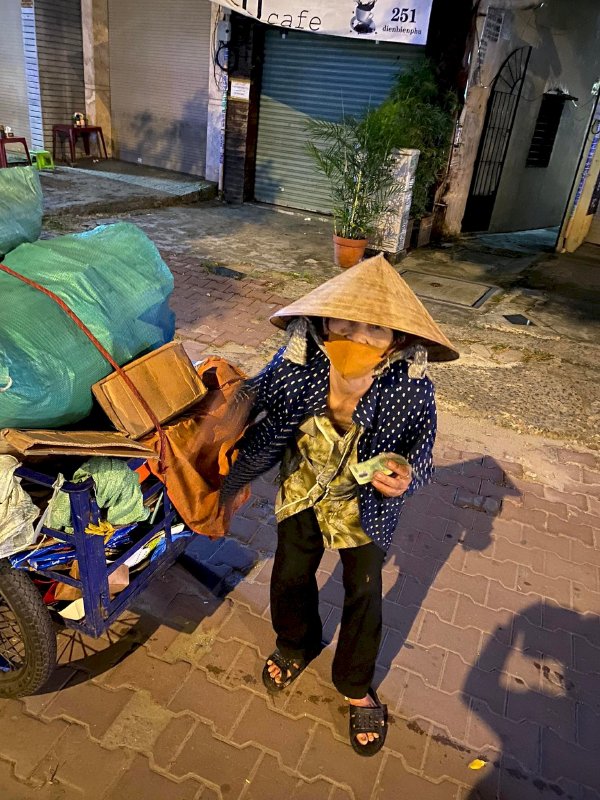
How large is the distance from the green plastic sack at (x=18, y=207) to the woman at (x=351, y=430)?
1.07 metres

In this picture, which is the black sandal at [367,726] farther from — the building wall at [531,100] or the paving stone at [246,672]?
the building wall at [531,100]

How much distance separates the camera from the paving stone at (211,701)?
90.7 inches

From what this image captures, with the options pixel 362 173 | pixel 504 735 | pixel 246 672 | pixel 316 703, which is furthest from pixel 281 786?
pixel 362 173

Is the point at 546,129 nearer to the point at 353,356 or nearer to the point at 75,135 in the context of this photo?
the point at 75,135

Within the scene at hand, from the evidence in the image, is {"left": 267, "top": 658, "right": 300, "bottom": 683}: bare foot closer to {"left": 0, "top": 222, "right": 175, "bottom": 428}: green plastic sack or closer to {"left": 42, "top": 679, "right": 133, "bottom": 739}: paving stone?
{"left": 42, "top": 679, "right": 133, "bottom": 739}: paving stone

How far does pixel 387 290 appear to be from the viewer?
6.15 feet

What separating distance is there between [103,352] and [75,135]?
12049mm

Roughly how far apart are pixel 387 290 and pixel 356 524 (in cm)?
80

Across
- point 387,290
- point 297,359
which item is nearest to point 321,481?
point 297,359

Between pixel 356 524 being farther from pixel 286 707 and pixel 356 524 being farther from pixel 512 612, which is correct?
pixel 512 612

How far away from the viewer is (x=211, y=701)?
2.37 meters

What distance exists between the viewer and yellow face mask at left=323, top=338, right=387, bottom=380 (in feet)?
6.29

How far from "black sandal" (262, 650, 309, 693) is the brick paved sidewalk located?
5 centimetres

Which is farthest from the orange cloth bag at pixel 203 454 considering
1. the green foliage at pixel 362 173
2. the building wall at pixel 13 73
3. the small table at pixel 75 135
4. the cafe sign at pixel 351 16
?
the building wall at pixel 13 73
